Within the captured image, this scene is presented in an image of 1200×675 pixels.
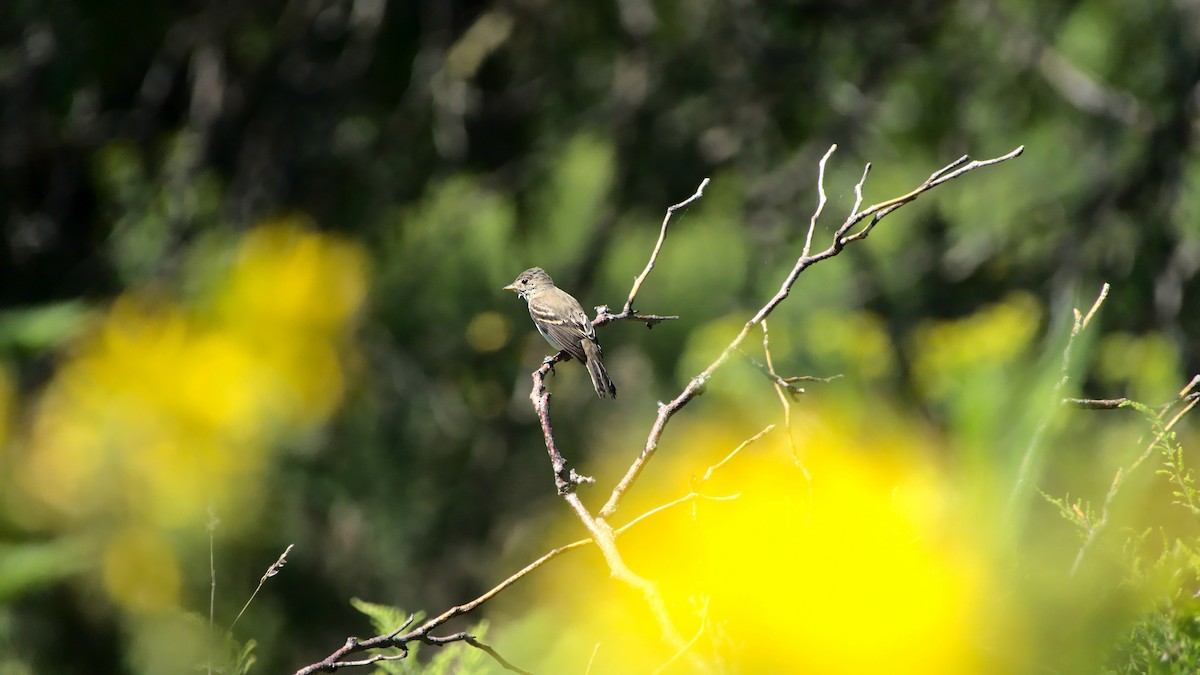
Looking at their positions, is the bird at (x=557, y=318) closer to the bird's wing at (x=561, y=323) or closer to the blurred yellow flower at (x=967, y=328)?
the bird's wing at (x=561, y=323)

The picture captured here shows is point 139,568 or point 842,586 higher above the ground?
point 139,568

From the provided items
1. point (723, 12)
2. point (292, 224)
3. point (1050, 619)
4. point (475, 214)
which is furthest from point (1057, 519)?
point (723, 12)

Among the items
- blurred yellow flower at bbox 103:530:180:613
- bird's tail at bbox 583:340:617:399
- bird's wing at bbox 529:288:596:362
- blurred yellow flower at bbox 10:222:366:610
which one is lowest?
bird's tail at bbox 583:340:617:399

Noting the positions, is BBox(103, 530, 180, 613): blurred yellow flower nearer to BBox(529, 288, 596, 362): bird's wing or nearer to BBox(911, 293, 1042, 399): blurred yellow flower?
BBox(529, 288, 596, 362): bird's wing

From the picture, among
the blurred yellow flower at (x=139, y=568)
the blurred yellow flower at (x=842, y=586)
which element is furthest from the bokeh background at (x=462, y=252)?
the blurred yellow flower at (x=842, y=586)

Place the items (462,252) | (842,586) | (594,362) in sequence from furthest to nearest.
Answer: (462,252), (594,362), (842,586)

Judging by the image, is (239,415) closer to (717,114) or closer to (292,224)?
(292,224)

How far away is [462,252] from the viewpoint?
4.09m

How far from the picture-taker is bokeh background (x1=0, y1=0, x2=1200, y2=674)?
9.48 feet

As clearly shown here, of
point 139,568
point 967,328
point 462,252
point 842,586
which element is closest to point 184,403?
point 139,568

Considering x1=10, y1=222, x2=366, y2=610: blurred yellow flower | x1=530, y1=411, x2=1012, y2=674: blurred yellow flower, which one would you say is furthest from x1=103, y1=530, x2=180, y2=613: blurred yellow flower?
x1=530, y1=411, x2=1012, y2=674: blurred yellow flower

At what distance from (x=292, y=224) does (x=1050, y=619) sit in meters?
3.93

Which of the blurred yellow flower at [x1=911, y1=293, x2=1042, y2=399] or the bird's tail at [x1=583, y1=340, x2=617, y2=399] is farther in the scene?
the blurred yellow flower at [x1=911, y1=293, x2=1042, y2=399]

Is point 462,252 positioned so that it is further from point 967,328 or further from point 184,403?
point 967,328
